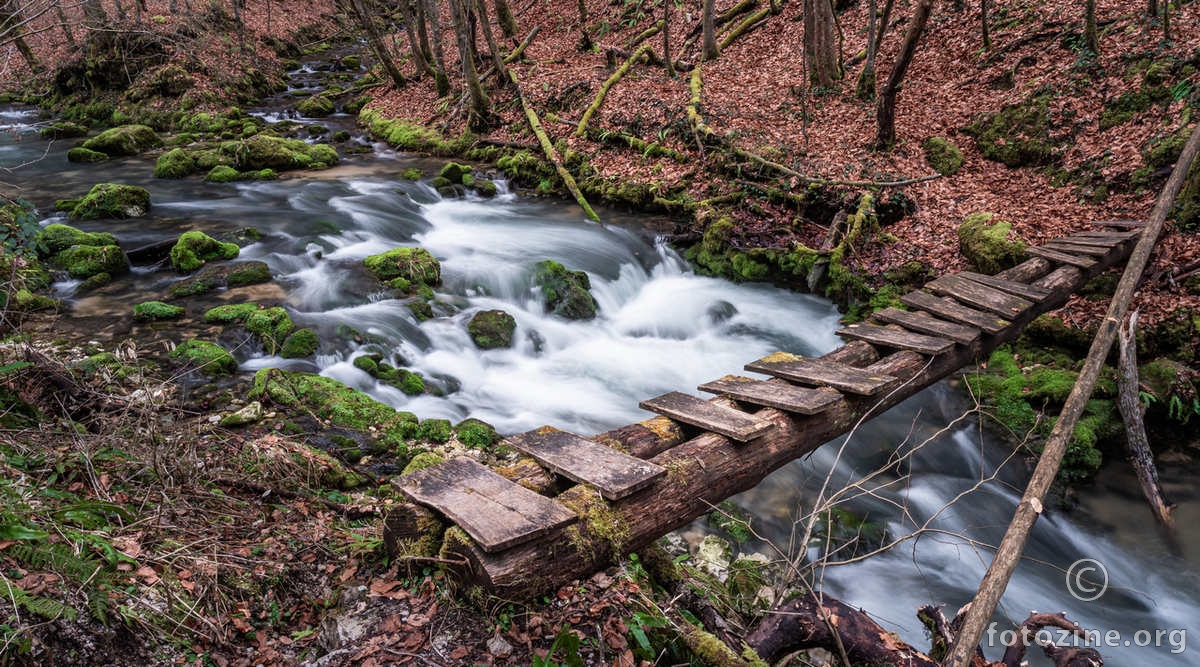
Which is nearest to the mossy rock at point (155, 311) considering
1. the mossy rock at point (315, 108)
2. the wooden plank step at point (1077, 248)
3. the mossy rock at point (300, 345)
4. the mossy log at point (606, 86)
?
→ the mossy rock at point (300, 345)

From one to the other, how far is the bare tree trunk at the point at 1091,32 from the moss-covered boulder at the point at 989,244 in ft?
14.0

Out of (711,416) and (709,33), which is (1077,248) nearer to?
(711,416)

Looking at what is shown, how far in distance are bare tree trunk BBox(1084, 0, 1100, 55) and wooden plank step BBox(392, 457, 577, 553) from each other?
38.4 ft

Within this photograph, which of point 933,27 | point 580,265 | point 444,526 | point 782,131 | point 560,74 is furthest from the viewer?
point 560,74

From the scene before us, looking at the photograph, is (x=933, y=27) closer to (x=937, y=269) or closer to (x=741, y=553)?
(x=937, y=269)

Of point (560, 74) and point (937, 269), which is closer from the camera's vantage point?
point (937, 269)

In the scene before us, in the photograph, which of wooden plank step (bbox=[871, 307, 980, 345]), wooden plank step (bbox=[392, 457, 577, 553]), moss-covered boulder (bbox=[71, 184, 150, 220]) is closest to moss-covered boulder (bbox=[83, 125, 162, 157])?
moss-covered boulder (bbox=[71, 184, 150, 220])

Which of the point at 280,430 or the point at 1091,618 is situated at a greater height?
the point at 280,430

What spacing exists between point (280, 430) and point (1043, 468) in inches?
212

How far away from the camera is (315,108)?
718 inches

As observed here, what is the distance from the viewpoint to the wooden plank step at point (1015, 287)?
18.4ft

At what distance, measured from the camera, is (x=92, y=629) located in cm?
227

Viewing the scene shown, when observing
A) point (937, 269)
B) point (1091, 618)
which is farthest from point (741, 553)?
point (937, 269)

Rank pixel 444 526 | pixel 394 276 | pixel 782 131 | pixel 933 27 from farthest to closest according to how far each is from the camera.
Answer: pixel 933 27 → pixel 782 131 → pixel 394 276 → pixel 444 526
